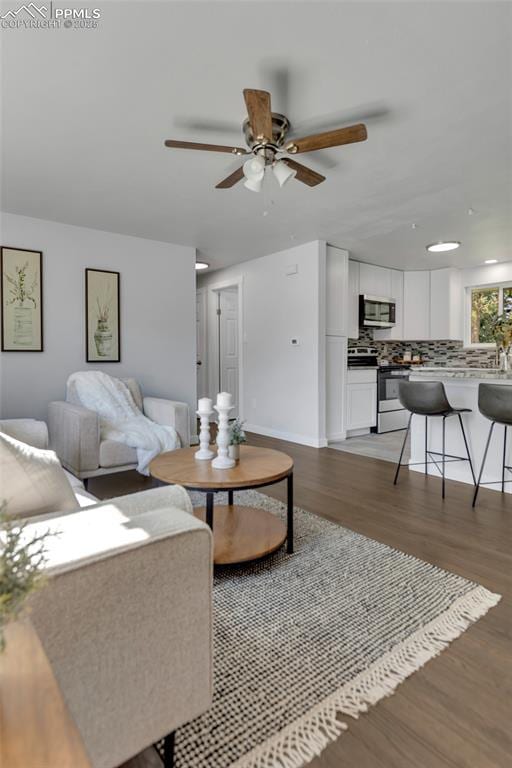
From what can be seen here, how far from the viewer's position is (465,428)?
3.37 meters

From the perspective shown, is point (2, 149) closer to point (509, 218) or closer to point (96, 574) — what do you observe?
point (96, 574)

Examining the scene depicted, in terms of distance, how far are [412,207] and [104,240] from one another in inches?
118

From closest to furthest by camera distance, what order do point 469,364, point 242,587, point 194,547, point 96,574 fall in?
point 96,574, point 194,547, point 242,587, point 469,364

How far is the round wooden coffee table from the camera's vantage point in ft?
6.21

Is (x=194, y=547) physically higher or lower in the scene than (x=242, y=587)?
higher

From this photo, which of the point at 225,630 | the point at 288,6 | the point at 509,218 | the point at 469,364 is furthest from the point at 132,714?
the point at 469,364

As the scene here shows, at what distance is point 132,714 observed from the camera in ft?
2.94

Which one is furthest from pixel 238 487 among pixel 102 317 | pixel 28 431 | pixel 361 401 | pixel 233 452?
pixel 361 401

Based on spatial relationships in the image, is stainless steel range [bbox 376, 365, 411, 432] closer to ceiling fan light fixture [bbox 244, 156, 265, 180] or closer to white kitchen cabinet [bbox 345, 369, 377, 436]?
white kitchen cabinet [bbox 345, 369, 377, 436]

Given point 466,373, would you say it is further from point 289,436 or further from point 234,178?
point 234,178

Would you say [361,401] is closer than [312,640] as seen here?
No

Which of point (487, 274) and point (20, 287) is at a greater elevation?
point (487, 274)

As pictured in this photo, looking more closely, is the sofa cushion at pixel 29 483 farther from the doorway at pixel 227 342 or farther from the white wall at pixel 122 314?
the doorway at pixel 227 342

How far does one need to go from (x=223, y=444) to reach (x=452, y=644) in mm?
1314
